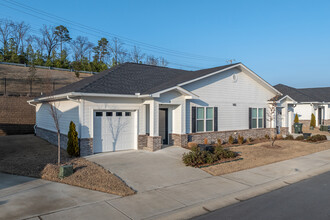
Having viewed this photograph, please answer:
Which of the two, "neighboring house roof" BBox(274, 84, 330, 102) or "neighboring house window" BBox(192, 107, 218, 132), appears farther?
"neighboring house roof" BBox(274, 84, 330, 102)

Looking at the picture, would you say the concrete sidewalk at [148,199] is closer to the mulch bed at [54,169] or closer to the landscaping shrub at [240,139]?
the mulch bed at [54,169]

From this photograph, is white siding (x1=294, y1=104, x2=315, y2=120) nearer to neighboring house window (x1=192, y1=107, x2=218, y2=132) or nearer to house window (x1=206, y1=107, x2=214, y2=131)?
neighboring house window (x1=192, y1=107, x2=218, y2=132)

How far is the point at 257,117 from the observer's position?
18984mm

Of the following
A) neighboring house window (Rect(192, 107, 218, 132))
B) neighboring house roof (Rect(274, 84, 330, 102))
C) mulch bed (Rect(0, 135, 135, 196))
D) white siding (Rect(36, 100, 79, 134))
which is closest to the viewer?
mulch bed (Rect(0, 135, 135, 196))

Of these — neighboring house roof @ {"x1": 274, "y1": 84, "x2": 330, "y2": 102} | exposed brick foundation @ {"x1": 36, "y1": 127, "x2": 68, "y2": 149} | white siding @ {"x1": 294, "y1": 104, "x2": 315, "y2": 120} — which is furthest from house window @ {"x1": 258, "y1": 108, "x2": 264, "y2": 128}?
exposed brick foundation @ {"x1": 36, "y1": 127, "x2": 68, "y2": 149}

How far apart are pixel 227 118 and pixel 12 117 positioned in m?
17.1

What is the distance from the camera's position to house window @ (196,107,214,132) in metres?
15.5

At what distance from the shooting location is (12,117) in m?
20.8

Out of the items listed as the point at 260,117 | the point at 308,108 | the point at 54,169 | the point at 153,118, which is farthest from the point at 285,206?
the point at 308,108

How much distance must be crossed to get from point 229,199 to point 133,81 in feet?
32.3

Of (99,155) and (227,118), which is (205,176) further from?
(227,118)

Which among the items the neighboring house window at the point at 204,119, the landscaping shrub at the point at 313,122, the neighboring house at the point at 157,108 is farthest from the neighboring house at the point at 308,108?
the neighboring house window at the point at 204,119

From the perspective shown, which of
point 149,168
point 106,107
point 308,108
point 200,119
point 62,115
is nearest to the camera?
point 149,168

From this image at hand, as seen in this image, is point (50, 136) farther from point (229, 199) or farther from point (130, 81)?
point (229, 199)
